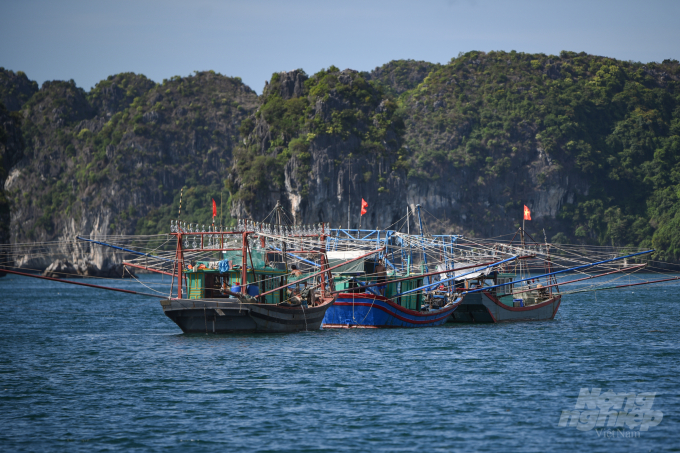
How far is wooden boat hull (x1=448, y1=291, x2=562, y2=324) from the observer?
53.0 meters

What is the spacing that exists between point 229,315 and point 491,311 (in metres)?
21.3

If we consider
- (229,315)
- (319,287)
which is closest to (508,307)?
(319,287)

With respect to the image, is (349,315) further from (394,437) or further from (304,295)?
(394,437)

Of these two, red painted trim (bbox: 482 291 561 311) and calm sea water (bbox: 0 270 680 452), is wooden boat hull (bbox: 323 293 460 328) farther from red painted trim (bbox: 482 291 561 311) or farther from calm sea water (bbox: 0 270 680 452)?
red painted trim (bbox: 482 291 561 311)

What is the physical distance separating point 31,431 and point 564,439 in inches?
606

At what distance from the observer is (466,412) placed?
24.9 m

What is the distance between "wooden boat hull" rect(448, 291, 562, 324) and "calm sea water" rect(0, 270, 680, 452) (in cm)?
410

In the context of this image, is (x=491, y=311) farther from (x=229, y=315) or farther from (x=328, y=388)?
(x=328, y=388)

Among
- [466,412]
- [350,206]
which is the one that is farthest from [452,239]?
[350,206]

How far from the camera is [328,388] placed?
28.9 m

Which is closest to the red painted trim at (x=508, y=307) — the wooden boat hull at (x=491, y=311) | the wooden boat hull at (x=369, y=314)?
the wooden boat hull at (x=491, y=311)

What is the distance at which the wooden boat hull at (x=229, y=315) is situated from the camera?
39812 mm

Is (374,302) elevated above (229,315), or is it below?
above

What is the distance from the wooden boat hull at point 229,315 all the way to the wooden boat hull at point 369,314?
158 inches
